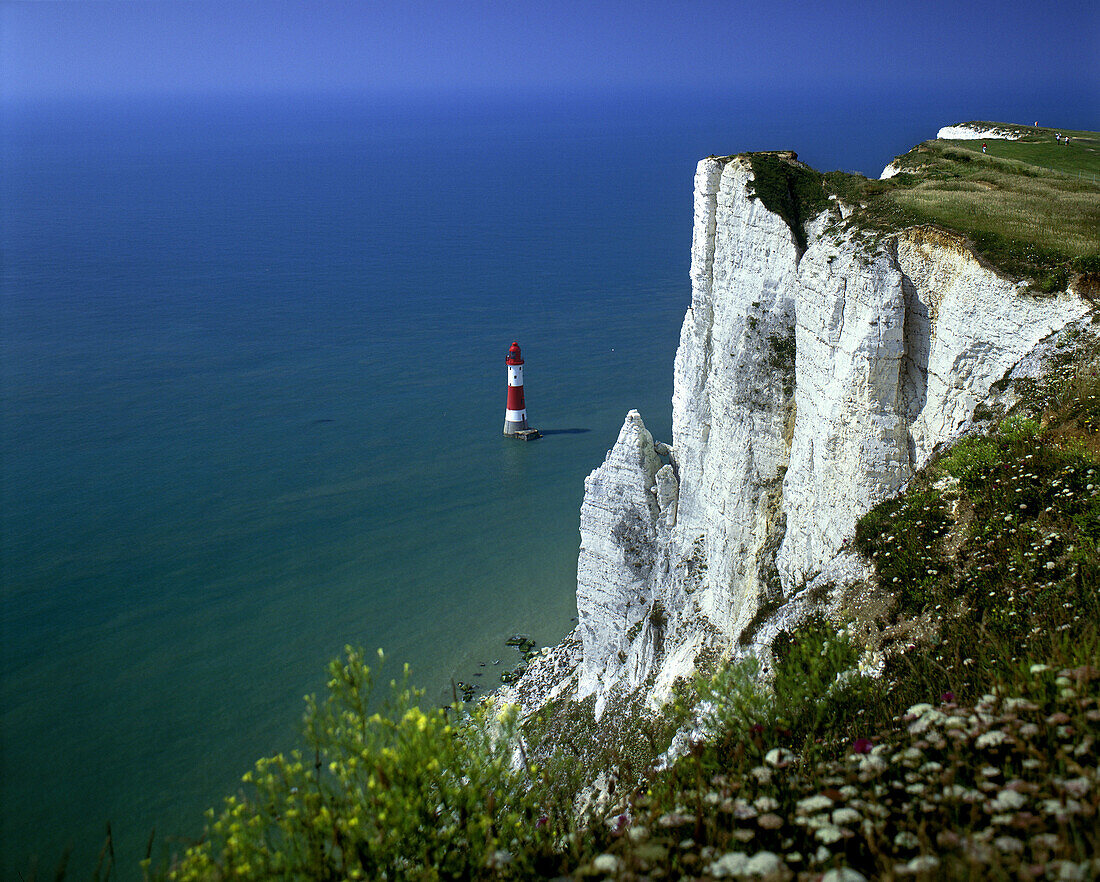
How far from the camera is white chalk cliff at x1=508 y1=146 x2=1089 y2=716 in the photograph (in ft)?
54.7

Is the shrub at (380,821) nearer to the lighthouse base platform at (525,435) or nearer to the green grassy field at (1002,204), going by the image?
the green grassy field at (1002,204)

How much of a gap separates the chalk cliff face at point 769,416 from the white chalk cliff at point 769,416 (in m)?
0.04

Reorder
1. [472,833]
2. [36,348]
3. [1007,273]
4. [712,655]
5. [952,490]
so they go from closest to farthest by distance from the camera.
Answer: [472,833]
[952,490]
[1007,273]
[712,655]
[36,348]

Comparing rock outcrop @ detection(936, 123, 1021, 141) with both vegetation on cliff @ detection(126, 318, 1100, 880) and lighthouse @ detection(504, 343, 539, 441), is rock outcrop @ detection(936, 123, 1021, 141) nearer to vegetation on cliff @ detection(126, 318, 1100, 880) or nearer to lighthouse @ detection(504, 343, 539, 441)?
lighthouse @ detection(504, 343, 539, 441)

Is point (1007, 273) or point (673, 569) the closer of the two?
point (1007, 273)

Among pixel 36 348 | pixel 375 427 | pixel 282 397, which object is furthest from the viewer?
pixel 36 348

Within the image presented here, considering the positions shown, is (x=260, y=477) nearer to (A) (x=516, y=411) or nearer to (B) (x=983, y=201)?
(A) (x=516, y=411)

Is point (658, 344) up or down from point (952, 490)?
down

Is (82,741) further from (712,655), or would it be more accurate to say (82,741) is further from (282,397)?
(282,397)

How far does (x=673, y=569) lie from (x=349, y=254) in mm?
83559

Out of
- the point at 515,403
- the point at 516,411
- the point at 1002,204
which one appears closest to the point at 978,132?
the point at 1002,204

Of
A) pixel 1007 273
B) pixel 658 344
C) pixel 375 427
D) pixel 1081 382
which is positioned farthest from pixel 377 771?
pixel 658 344

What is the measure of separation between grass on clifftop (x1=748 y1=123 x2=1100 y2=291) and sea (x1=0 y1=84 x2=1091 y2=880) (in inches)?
667

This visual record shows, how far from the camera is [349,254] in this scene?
100 m
